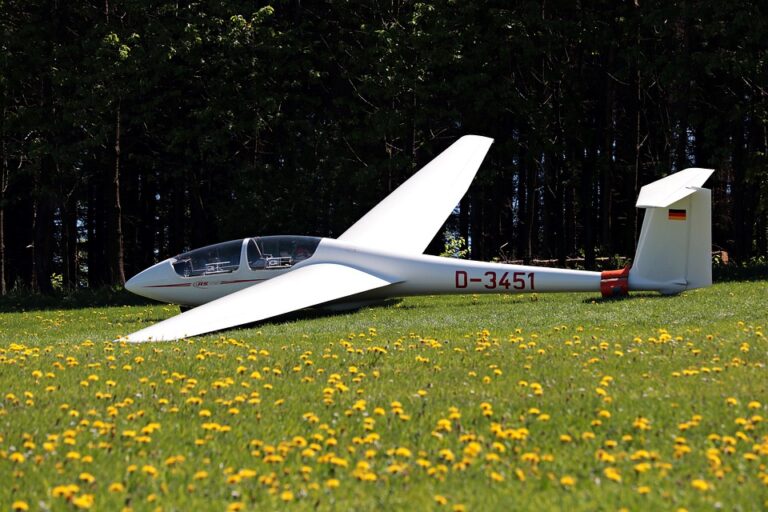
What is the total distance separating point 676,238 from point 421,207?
6.75 meters

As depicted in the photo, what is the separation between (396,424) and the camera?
5.79 meters

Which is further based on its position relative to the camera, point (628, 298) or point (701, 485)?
point (628, 298)

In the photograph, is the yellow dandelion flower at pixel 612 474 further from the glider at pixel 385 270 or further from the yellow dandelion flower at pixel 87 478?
the glider at pixel 385 270

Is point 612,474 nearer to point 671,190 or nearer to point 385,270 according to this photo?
point 671,190

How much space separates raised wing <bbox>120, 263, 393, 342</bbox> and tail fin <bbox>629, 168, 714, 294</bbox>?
4867 mm

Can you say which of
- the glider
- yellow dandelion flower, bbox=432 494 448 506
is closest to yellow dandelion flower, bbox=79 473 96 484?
yellow dandelion flower, bbox=432 494 448 506

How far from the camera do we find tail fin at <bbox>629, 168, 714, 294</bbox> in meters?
13.9

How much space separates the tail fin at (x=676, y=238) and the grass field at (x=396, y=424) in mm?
4107

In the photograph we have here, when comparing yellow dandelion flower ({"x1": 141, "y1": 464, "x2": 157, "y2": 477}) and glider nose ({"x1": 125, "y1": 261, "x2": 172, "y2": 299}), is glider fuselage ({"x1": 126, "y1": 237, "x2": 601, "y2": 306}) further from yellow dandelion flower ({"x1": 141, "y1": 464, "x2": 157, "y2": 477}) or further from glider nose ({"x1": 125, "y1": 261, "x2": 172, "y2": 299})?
yellow dandelion flower ({"x1": 141, "y1": 464, "x2": 157, "y2": 477})

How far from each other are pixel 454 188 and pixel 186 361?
504 inches

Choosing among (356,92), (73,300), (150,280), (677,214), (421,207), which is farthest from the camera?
(356,92)

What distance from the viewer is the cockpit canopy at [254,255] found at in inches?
651

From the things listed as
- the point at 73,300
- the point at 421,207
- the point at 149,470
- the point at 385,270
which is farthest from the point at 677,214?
the point at 73,300

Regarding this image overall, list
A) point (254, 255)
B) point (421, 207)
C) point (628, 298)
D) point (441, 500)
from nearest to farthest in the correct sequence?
point (441, 500)
point (628, 298)
point (254, 255)
point (421, 207)
